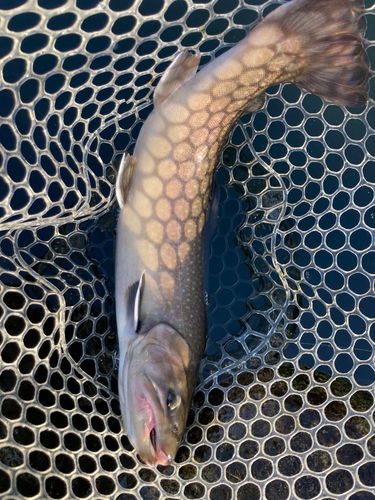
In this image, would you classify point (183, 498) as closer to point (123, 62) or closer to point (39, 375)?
point (39, 375)

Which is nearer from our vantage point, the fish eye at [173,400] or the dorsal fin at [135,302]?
the fish eye at [173,400]

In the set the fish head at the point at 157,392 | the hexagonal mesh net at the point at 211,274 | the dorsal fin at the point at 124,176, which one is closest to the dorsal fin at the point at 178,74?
the hexagonal mesh net at the point at 211,274

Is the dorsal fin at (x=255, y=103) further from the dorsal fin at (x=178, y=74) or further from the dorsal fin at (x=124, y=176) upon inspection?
the dorsal fin at (x=124, y=176)

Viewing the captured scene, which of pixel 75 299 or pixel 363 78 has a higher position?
pixel 363 78

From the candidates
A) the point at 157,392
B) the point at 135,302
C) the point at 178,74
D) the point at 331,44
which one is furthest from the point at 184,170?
the point at 157,392

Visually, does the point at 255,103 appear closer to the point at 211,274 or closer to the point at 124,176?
the point at 124,176

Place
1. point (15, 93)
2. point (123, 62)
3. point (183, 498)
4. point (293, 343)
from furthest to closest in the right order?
point (293, 343) → point (123, 62) → point (183, 498) → point (15, 93)

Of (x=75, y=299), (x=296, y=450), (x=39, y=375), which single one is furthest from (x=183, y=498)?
(x=75, y=299)
